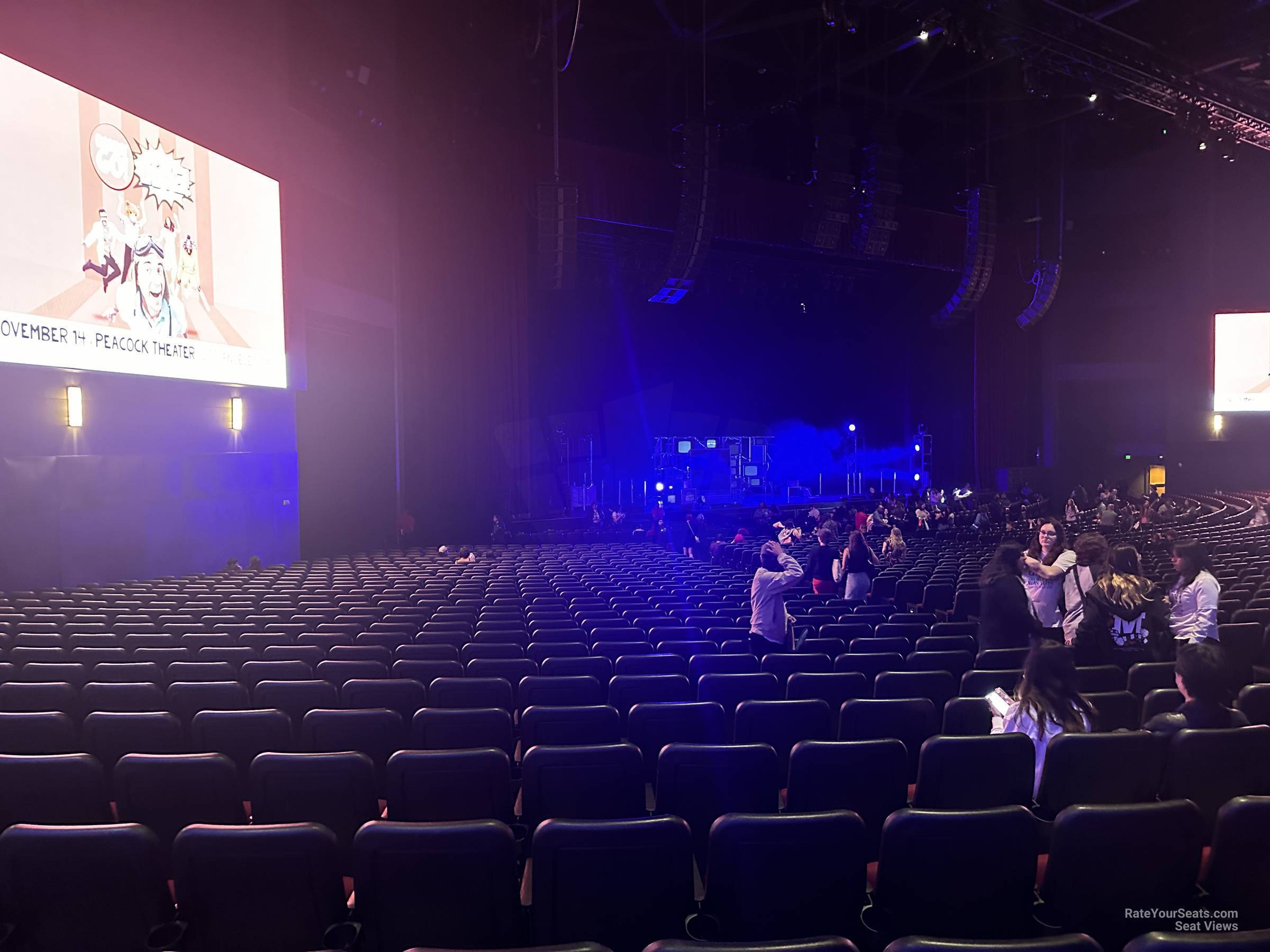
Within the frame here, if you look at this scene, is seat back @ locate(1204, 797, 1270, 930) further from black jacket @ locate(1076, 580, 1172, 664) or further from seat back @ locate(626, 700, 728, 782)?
black jacket @ locate(1076, 580, 1172, 664)

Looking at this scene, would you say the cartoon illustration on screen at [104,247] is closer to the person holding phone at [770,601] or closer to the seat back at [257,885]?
the person holding phone at [770,601]

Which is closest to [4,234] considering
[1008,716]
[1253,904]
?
[1008,716]

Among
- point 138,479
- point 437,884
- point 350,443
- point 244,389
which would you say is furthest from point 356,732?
point 350,443

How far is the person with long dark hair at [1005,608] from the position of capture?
18.1 ft

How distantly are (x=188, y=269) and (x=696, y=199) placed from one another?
9.56 m

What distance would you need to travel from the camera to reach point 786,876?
2475 mm

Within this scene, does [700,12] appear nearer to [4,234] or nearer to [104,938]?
[4,234]

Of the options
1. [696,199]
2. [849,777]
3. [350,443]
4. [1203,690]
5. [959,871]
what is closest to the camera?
[959,871]

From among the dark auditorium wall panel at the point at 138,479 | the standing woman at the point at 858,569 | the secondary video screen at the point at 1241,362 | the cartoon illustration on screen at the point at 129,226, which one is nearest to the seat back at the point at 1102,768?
the standing woman at the point at 858,569

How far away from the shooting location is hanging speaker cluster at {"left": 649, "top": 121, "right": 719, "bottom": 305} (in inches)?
619

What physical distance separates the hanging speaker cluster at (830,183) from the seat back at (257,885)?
17.5 m

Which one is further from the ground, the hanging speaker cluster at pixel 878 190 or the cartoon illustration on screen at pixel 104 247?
the hanging speaker cluster at pixel 878 190

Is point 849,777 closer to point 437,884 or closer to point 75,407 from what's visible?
point 437,884

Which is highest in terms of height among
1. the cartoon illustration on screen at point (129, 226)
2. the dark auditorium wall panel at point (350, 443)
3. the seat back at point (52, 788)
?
the cartoon illustration on screen at point (129, 226)
